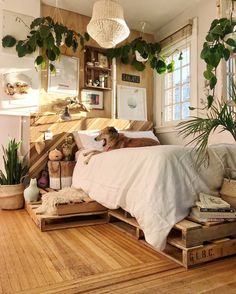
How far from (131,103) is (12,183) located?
2.32 metres

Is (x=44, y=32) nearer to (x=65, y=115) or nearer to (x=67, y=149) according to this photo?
(x=65, y=115)

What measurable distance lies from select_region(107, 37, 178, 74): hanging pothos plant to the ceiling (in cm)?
35

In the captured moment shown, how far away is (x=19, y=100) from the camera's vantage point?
3553 millimetres

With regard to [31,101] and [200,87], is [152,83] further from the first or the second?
[31,101]

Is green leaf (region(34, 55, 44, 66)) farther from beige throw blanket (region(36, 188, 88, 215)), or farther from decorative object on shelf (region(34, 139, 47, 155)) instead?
beige throw blanket (region(36, 188, 88, 215))

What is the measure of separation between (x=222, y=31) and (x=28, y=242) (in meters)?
2.68

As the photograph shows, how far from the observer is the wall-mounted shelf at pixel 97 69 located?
13.3 ft

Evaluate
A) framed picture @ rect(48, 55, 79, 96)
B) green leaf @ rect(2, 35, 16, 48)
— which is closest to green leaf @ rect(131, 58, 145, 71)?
→ framed picture @ rect(48, 55, 79, 96)

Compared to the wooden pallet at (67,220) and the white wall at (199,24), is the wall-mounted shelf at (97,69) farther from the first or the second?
the wooden pallet at (67,220)

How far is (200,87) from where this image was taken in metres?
3.65

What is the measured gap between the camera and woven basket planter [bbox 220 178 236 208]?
5.63 feet

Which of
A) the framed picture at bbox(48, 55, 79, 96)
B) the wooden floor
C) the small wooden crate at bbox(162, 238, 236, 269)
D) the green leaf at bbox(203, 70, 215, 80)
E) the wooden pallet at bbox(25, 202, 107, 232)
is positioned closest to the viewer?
the wooden floor

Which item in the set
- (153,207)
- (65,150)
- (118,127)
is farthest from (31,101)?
(153,207)

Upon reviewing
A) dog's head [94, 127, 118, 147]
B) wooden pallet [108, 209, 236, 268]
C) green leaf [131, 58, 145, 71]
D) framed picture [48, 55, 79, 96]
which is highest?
green leaf [131, 58, 145, 71]
